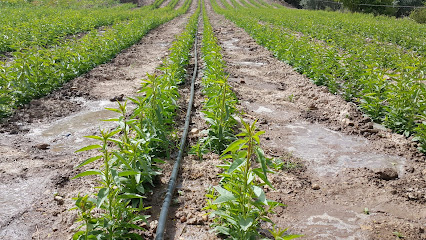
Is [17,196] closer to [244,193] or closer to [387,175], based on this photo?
[244,193]

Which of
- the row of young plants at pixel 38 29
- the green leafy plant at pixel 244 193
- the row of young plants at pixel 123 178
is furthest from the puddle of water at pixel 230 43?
the green leafy plant at pixel 244 193

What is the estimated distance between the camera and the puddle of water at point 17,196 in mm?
3268

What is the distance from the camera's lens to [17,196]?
3.54 m

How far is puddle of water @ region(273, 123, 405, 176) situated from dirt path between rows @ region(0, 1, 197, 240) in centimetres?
279

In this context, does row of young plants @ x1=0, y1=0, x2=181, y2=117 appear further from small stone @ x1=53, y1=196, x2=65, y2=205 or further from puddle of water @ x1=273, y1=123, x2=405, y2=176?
puddle of water @ x1=273, y1=123, x2=405, y2=176

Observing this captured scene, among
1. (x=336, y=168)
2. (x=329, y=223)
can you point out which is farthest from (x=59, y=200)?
(x=336, y=168)

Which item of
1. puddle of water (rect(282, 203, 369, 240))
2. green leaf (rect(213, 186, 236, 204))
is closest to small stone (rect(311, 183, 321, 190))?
puddle of water (rect(282, 203, 369, 240))

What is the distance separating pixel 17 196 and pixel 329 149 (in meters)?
3.95

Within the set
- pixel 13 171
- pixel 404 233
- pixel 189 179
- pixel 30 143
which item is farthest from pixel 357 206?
pixel 30 143

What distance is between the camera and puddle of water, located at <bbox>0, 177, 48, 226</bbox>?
10.7ft

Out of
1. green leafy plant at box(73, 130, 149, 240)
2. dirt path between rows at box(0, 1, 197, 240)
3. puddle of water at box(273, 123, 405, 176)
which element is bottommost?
dirt path between rows at box(0, 1, 197, 240)

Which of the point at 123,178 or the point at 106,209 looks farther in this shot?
the point at 123,178

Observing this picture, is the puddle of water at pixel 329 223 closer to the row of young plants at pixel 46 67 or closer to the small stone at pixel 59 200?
the small stone at pixel 59 200

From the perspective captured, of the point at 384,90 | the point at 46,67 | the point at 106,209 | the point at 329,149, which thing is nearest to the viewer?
the point at 106,209
